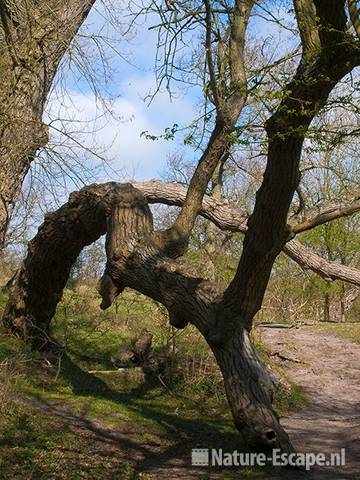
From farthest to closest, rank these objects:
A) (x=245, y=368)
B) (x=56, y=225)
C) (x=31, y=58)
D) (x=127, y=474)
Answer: (x=56, y=225), (x=31, y=58), (x=245, y=368), (x=127, y=474)

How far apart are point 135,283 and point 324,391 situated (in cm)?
536

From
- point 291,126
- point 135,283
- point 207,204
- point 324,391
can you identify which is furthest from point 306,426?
point 291,126

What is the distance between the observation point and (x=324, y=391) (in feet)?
36.6

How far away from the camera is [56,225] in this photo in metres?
9.09

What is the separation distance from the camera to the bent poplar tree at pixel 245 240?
193 inches

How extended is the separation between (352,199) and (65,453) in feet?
22.4

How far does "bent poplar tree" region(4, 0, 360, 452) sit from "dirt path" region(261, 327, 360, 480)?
3.74 ft

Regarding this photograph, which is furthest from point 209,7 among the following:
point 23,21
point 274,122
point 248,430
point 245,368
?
point 248,430

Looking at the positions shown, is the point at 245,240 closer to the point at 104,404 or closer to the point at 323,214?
the point at 104,404

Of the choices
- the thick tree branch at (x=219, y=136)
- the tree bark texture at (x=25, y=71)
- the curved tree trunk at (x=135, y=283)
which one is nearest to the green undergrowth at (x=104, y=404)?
the curved tree trunk at (x=135, y=283)

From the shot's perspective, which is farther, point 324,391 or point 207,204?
point 207,204

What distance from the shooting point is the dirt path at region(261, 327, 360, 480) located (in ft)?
23.7

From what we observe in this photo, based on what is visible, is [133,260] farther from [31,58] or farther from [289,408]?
[289,408]

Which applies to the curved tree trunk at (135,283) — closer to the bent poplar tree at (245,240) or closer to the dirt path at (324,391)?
the bent poplar tree at (245,240)
